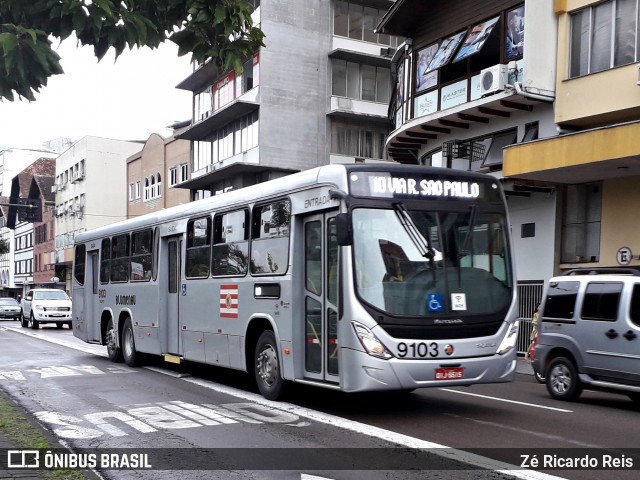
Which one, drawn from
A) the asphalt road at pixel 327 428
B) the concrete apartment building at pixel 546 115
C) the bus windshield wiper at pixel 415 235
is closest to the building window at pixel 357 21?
the concrete apartment building at pixel 546 115

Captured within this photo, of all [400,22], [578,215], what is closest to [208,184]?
[400,22]

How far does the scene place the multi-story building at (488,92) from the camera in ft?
72.5

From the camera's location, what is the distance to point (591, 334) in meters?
12.1

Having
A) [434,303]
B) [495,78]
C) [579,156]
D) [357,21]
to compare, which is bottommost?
[434,303]

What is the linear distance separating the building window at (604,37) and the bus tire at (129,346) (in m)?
13.8

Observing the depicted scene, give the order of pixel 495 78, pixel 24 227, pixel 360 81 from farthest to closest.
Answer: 1. pixel 24 227
2. pixel 360 81
3. pixel 495 78

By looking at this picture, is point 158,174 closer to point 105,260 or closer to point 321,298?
point 105,260

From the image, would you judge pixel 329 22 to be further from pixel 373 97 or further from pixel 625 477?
pixel 625 477

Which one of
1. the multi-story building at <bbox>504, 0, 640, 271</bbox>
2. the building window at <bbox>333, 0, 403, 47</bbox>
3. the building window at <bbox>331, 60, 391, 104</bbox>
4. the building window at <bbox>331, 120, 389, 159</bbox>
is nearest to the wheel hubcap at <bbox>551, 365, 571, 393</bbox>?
the multi-story building at <bbox>504, 0, 640, 271</bbox>

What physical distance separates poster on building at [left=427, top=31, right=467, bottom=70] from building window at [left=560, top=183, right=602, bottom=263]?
19.1ft

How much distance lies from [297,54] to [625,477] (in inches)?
1412

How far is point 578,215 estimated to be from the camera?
875 inches

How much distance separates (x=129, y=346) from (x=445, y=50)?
1442 centimetres

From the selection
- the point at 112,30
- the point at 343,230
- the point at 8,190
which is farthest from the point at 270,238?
the point at 8,190
